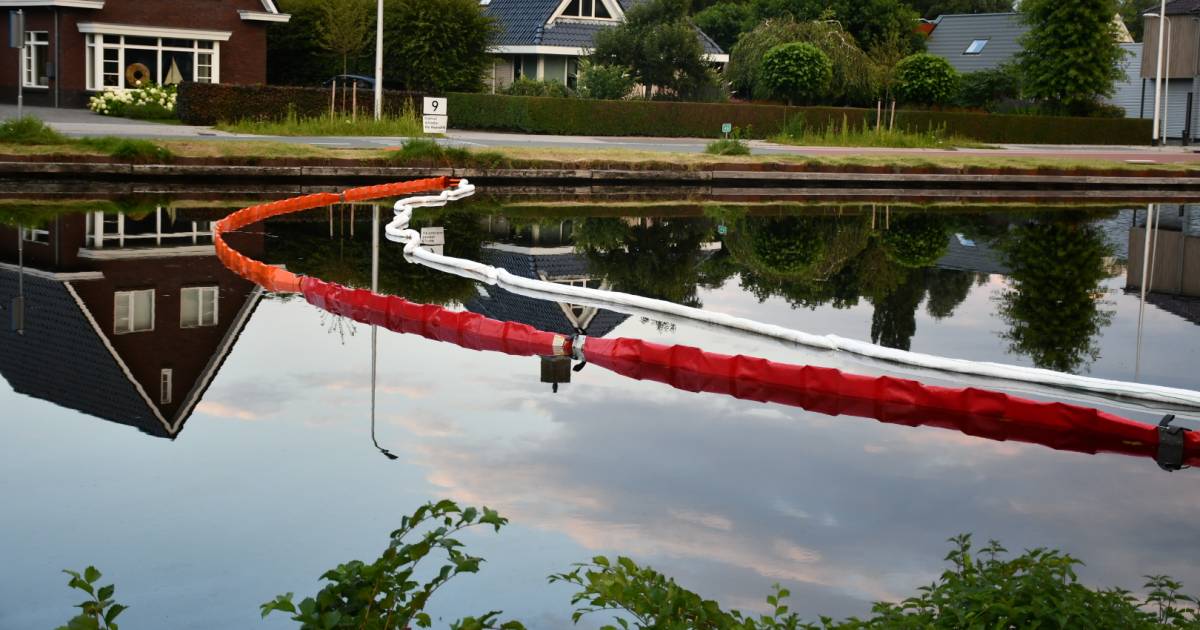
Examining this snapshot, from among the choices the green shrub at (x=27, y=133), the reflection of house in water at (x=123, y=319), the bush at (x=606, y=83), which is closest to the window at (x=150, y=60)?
the bush at (x=606, y=83)

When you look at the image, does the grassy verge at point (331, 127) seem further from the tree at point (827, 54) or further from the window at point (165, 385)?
the window at point (165, 385)

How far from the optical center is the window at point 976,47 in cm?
6856

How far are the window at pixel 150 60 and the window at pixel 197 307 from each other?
1223 inches

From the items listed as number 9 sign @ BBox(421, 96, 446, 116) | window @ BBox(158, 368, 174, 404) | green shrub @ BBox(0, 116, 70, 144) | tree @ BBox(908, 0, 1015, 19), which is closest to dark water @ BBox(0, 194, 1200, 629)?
window @ BBox(158, 368, 174, 404)

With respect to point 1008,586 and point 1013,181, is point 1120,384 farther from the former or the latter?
point 1013,181

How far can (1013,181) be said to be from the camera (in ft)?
105

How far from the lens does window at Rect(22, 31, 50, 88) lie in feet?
143

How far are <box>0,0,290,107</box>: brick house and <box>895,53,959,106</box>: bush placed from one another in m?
19.5

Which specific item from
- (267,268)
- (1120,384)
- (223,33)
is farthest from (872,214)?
(223,33)

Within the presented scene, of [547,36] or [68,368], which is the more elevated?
[547,36]

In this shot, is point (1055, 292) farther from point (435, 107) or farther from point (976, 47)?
point (976, 47)

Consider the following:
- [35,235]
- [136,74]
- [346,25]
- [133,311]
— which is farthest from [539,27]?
[133,311]

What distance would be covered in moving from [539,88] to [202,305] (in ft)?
116

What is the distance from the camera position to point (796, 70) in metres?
46.9
